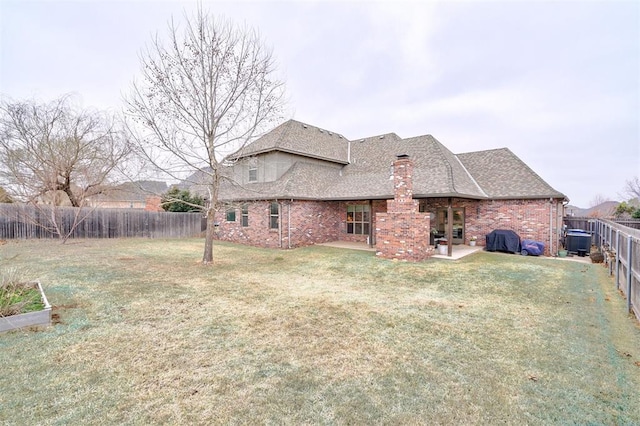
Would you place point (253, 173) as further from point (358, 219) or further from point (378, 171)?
point (378, 171)

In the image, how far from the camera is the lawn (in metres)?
2.65

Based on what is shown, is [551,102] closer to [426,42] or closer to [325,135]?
[426,42]

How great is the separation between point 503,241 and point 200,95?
13303mm

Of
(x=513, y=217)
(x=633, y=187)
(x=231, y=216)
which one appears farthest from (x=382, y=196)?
(x=633, y=187)

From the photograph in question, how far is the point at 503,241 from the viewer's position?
40.2ft

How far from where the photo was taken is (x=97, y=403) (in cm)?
270

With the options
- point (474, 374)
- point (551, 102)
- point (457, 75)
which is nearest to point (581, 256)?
point (551, 102)

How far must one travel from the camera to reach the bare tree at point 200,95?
8.88 meters

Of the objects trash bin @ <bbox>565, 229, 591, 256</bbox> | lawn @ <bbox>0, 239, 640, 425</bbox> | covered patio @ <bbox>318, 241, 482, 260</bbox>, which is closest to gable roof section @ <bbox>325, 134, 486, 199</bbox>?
covered patio @ <bbox>318, 241, 482, 260</bbox>

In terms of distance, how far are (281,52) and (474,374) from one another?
1063 centimetres

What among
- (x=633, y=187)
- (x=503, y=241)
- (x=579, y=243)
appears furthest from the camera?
(x=633, y=187)

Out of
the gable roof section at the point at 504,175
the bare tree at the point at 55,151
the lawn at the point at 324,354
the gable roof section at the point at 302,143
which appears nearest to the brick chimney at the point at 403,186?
the lawn at the point at 324,354

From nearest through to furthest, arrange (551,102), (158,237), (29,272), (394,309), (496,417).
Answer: (496,417) → (394,309) → (29,272) → (551,102) → (158,237)

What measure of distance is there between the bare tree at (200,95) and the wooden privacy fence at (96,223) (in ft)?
35.3
